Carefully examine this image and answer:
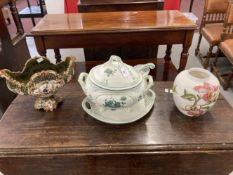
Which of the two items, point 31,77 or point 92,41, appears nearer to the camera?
point 31,77

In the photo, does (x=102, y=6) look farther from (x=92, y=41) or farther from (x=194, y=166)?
(x=194, y=166)

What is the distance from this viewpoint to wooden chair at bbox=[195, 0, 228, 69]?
2.17 m

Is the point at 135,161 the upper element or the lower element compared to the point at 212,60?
upper

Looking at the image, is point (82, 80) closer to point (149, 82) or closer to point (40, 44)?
point (149, 82)

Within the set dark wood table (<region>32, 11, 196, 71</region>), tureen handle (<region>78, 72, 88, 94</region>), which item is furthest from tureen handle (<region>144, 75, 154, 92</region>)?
dark wood table (<region>32, 11, 196, 71</region>)

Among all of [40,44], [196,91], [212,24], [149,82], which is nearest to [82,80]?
[149,82]

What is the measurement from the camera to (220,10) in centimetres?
230

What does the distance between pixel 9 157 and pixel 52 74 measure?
32 cm

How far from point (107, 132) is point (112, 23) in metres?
0.86

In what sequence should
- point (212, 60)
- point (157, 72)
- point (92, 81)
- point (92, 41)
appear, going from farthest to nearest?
point (212, 60) → point (157, 72) → point (92, 41) → point (92, 81)

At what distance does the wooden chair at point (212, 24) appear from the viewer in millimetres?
2170

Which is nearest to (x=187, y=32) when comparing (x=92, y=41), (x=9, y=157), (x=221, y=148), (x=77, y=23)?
(x=92, y=41)

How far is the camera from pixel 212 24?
2.43 m

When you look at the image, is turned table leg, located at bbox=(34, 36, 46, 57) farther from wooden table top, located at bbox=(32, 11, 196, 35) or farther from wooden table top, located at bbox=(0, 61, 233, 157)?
wooden table top, located at bbox=(0, 61, 233, 157)
